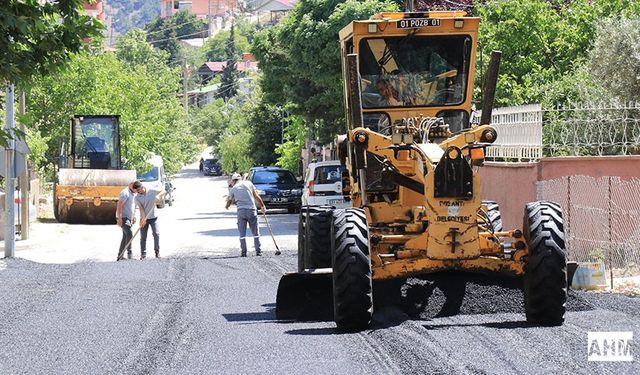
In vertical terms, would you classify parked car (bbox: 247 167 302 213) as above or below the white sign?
above

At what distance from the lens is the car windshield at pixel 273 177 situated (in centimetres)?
4320

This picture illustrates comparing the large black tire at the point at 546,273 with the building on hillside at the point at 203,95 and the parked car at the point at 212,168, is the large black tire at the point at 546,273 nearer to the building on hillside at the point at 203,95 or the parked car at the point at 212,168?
the parked car at the point at 212,168

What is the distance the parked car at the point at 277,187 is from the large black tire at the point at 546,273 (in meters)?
30.7

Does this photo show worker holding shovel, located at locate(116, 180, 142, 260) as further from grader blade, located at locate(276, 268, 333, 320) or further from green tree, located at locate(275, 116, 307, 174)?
green tree, located at locate(275, 116, 307, 174)

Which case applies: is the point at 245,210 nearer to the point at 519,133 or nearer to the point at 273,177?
the point at 519,133

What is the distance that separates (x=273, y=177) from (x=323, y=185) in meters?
10.3

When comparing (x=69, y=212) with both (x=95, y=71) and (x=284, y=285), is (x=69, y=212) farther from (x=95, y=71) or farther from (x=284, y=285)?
(x=284, y=285)

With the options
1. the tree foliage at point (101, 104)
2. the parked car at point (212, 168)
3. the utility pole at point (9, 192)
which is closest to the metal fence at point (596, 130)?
the utility pole at point (9, 192)

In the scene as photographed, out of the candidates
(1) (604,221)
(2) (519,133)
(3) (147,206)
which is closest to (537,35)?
(2) (519,133)

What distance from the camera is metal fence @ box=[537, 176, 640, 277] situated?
1741 cm

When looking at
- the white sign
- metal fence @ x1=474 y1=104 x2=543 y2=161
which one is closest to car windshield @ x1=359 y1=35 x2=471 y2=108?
the white sign

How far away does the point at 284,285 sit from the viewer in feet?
42.4

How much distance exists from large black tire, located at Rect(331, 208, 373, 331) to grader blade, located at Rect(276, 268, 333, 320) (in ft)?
3.88

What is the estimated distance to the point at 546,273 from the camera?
11.7m
